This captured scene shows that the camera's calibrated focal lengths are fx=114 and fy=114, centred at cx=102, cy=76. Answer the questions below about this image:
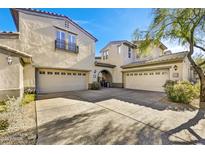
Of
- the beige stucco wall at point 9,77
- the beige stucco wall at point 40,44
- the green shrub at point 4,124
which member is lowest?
the green shrub at point 4,124

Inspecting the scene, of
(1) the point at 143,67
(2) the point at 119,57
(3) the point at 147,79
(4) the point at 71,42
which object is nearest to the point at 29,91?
(4) the point at 71,42

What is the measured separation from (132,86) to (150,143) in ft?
43.0

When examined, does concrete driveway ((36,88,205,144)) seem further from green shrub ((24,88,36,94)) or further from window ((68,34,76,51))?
window ((68,34,76,51))

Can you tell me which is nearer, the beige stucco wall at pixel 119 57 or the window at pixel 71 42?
the window at pixel 71 42

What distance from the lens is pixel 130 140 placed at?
10.7 feet

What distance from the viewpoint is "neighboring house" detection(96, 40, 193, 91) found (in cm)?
1099

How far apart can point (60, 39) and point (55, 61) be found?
232 cm

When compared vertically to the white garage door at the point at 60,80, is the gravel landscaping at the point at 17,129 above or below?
below

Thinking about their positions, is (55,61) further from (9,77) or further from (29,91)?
(9,77)

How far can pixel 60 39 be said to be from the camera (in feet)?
37.6

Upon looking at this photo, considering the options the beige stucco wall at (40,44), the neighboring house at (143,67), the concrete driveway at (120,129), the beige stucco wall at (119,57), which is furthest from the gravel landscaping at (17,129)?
the beige stucco wall at (119,57)

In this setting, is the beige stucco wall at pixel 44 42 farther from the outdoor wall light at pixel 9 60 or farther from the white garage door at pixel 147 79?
the white garage door at pixel 147 79

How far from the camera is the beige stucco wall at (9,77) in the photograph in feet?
21.6
